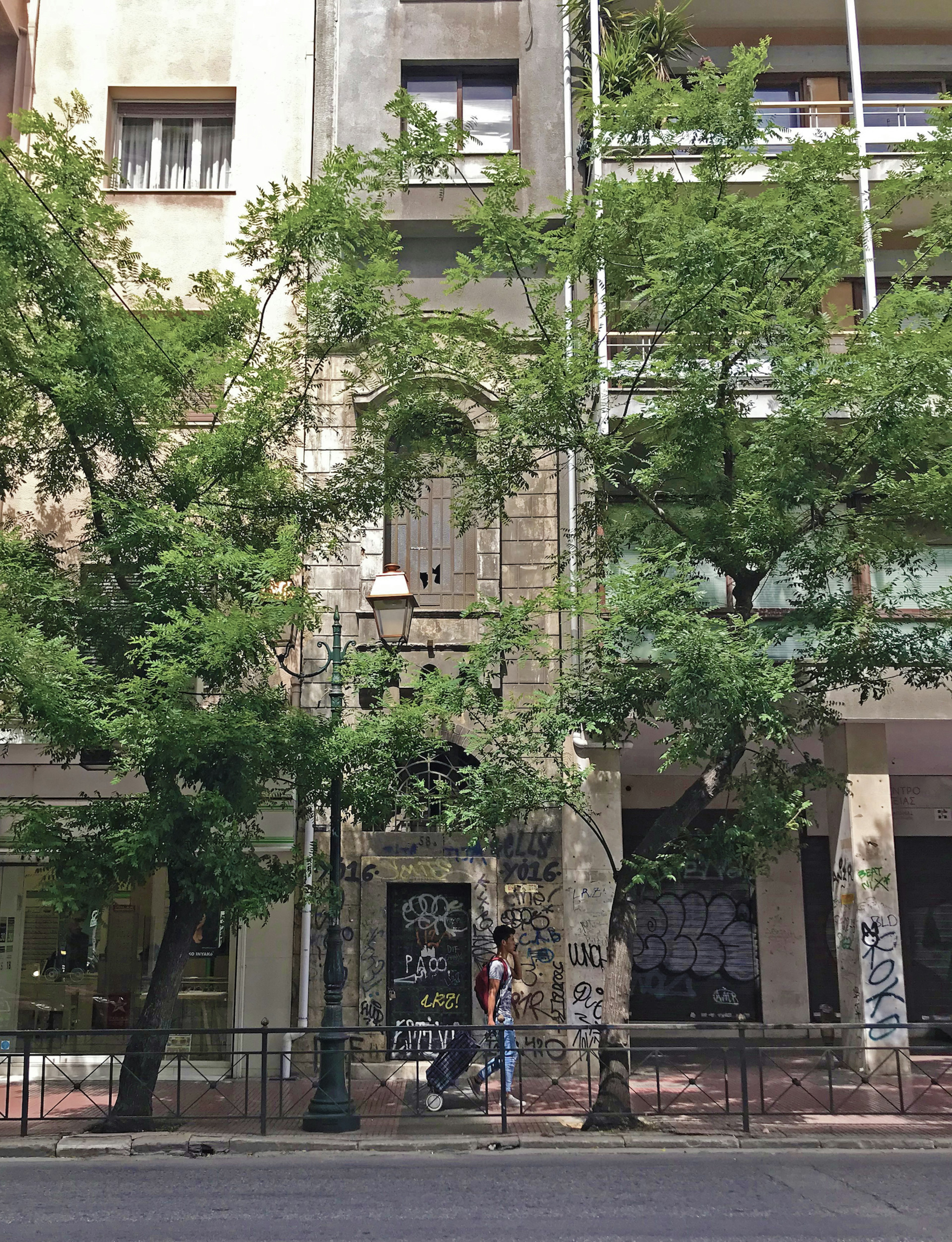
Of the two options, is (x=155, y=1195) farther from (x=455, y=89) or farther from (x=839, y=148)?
(x=455, y=89)

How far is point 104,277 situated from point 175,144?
6.89m

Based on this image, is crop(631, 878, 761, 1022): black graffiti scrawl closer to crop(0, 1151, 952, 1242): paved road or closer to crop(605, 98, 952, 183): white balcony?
crop(0, 1151, 952, 1242): paved road

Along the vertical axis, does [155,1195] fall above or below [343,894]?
below

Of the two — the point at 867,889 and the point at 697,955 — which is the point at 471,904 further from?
the point at 867,889

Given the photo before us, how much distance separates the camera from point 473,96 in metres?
17.8

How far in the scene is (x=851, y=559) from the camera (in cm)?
1174

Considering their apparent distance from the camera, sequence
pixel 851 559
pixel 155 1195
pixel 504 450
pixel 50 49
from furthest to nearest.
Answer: pixel 50 49 < pixel 504 450 < pixel 851 559 < pixel 155 1195

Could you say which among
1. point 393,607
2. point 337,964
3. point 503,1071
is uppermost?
point 393,607

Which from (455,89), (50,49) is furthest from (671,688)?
(50,49)

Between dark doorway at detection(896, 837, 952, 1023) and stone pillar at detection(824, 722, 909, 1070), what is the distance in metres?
2.14

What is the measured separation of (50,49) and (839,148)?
11.8m

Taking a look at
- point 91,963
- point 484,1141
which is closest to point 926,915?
point 484,1141

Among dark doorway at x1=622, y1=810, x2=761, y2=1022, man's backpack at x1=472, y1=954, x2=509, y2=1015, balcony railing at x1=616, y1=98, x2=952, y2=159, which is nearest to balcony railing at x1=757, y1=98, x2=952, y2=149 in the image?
balcony railing at x1=616, y1=98, x2=952, y2=159

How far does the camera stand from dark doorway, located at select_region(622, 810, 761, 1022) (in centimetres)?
1744
